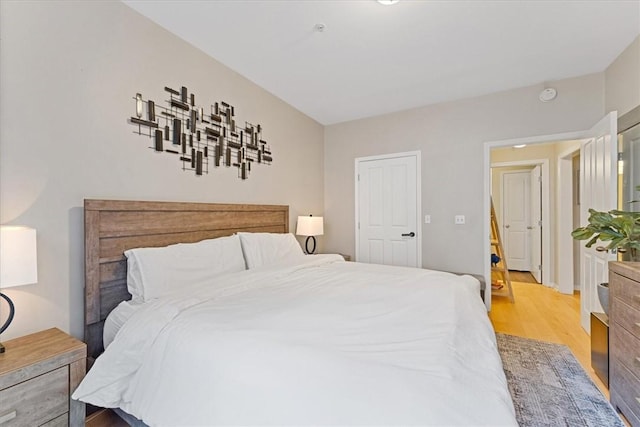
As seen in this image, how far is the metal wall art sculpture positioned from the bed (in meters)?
0.48

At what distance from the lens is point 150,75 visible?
225cm

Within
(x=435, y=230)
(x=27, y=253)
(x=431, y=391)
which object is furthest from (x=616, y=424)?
(x=27, y=253)

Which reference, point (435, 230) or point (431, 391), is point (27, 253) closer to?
point (431, 391)

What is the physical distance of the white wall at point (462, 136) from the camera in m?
3.16

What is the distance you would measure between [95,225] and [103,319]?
63cm

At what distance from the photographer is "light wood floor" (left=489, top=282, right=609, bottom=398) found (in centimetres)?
270

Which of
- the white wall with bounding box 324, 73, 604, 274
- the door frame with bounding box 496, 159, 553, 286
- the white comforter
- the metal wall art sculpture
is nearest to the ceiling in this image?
the white wall with bounding box 324, 73, 604, 274

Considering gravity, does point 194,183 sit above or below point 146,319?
above

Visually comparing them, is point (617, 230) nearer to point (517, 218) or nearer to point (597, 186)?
point (597, 186)

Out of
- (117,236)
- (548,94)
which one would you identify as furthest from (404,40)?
(117,236)

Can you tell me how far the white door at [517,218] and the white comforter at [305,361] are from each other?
5.02 meters

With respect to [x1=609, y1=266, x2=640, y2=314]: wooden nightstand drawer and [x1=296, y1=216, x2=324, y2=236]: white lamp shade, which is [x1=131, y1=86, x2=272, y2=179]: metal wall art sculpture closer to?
[x1=296, y1=216, x2=324, y2=236]: white lamp shade

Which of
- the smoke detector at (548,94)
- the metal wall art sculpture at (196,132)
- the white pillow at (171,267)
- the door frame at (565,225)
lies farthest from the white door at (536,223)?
the white pillow at (171,267)

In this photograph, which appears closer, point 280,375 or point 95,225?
point 280,375
